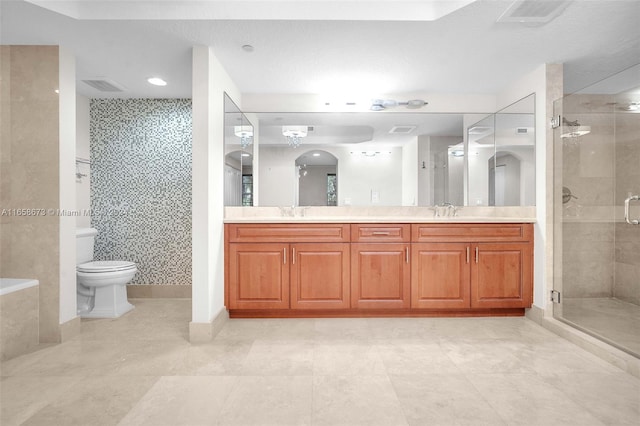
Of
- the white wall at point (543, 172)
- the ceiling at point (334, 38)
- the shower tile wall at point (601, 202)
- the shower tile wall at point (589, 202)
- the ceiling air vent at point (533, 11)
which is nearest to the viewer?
the ceiling air vent at point (533, 11)

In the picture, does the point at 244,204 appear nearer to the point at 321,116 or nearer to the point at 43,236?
the point at 321,116

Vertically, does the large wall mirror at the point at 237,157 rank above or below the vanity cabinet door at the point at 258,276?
above

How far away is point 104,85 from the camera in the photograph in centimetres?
325

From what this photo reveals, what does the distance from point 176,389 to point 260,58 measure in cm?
235

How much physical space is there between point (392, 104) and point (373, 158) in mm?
583

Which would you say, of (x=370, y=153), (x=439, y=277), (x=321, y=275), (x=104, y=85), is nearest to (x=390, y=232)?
(x=439, y=277)

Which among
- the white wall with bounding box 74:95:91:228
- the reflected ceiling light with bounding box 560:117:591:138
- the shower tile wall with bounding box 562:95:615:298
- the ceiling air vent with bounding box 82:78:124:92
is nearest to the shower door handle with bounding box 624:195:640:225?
the shower tile wall with bounding box 562:95:615:298

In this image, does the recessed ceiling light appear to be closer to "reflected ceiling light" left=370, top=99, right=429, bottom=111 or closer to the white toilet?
the white toilet

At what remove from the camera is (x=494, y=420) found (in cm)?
150

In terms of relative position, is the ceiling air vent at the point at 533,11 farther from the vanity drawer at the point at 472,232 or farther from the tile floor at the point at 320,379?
the tile floor at the point at 320,379

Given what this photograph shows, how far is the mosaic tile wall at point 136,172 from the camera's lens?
3.65 m

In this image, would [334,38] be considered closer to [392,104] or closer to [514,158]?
[392,104]

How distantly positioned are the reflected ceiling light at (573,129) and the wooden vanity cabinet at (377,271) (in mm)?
1561

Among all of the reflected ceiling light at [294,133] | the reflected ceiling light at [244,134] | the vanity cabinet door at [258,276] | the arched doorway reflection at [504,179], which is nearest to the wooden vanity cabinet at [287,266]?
the vanity cabinet door at [258,276]
